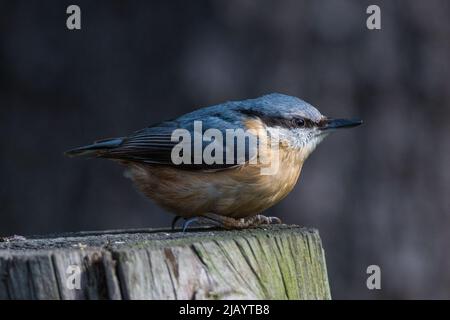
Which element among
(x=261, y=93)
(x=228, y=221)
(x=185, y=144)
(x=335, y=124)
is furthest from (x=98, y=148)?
(x=261, y=93)

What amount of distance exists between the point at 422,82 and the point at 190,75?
5.53 feet

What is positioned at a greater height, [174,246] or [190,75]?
[190,75]

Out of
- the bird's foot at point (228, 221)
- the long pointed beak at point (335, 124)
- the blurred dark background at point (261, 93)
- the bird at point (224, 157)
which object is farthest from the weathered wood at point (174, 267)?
the blurred dark background at point (261, 93)

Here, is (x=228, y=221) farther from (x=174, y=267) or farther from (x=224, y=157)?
(x=174, y=267)

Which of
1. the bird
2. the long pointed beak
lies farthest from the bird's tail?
the long pointed beak

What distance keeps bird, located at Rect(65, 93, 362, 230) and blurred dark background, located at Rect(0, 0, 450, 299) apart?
119 centimetres

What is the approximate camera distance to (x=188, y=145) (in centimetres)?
448

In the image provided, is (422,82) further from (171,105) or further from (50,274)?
(50,274)

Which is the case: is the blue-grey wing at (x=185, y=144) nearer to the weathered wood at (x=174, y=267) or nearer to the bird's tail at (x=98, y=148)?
the bird's tail at (x=98, y=148)

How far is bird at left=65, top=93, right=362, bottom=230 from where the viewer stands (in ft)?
14.1

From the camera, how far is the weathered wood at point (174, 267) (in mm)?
2953

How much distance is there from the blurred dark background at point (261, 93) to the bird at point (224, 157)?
3.90 ft
